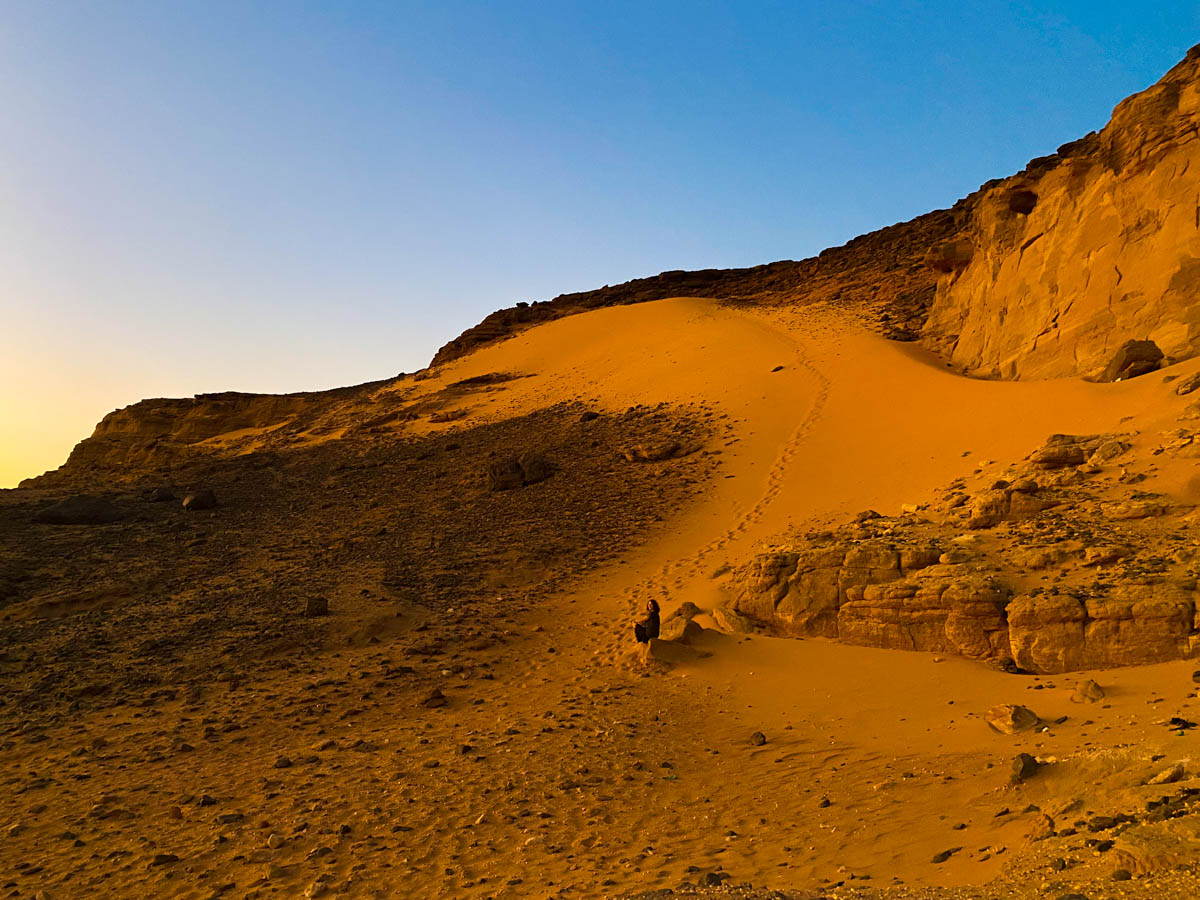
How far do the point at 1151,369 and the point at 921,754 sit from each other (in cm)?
977

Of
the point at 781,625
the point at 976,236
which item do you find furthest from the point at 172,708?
the point at 976,236

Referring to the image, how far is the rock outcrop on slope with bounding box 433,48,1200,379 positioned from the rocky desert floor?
1.27 meters

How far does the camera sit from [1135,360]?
42.7 ft

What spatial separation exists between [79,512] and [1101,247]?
2330cm

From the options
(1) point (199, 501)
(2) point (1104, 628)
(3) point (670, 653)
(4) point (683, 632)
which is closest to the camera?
(2) point (1104, 628)

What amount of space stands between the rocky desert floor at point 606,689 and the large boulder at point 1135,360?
0.46 metres

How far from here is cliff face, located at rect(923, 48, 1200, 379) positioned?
43.2 feet

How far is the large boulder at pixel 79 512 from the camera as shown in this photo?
62.1 feet

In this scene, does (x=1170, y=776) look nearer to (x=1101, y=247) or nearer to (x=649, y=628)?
(x=649, y=628)

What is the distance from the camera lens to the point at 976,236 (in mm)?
21531

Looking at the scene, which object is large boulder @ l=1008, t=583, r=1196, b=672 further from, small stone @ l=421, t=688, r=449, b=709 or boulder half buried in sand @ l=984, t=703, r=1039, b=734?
small stone @ l=421, t=688, r=449, b=709

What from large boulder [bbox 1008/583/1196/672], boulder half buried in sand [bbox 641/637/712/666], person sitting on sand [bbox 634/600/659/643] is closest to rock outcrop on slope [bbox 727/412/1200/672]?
large boulder [bbox 1008/583/1196/672]

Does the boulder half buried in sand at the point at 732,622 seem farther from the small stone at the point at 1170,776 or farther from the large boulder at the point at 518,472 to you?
the large boulder at the point at 518,472

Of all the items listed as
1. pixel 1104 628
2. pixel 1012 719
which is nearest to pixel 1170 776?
pixel 1012 719
